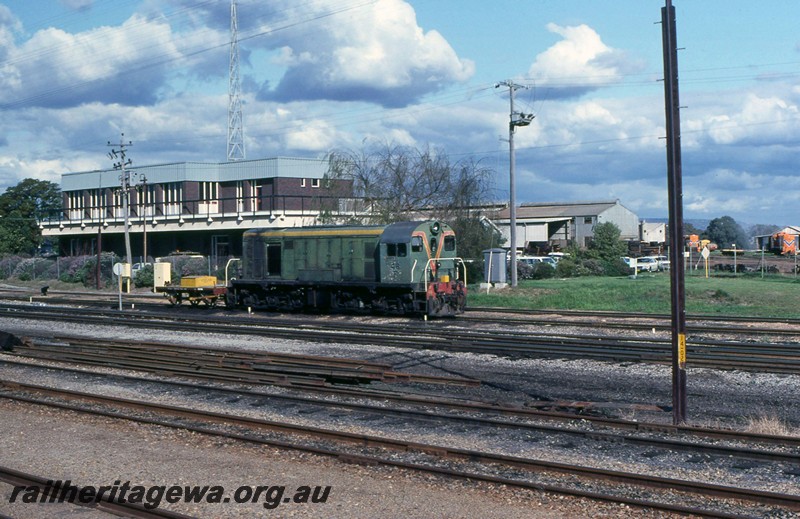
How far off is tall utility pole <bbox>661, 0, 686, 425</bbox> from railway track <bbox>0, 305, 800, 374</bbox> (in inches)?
210

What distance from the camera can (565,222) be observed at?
277ft

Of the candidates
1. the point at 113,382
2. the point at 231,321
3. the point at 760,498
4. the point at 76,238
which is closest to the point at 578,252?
the point at 231,321

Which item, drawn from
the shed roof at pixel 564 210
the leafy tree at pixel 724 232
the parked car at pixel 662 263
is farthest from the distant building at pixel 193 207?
the leafy tree at pixel 724 232

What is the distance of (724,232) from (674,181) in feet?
415

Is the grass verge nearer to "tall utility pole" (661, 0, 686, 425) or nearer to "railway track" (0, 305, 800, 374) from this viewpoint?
"railway track" (0, 305, 800, 374)

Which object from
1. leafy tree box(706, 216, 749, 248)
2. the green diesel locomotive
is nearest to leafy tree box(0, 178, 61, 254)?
the green diesel locomotive

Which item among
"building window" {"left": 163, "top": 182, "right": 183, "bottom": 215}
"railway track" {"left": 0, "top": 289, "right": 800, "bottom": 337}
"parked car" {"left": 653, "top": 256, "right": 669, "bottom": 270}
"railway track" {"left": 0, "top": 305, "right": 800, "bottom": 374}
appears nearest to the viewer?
"railway track" {"left": 0, "top": 305, "right": 800, "bottom": 374}

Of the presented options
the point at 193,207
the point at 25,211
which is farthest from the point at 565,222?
the point at 25,211

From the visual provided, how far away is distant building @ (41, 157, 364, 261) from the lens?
58125 millimetres

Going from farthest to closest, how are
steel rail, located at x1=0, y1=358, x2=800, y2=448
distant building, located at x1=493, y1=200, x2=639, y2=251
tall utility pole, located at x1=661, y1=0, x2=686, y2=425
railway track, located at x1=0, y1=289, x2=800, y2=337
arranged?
distant building, located at x1=493, y1=200, x2=639, y2=251
railway track, located at x1=0, y1=289, x2=800, y2=337
tall utility pole, located at x1=661, y1=0, x2=686, y2=425
steel rail, located at x1=0, y1=358, x2=800, y2=448

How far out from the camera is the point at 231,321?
90.0ft
